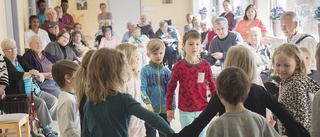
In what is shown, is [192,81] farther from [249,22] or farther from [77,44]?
[77,44]

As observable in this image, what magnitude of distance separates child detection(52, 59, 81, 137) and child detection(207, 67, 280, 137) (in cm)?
105

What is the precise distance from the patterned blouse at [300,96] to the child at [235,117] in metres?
0.84

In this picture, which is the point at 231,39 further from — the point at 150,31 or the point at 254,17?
the point at 150,31

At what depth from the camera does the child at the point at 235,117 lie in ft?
7.61

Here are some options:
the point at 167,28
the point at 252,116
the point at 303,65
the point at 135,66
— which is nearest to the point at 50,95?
the point at 135,66

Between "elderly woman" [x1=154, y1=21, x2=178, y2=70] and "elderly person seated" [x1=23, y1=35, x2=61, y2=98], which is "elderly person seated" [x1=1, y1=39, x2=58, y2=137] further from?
"elderly woman" [x1=154, y1=21, x2=178, y2=70]

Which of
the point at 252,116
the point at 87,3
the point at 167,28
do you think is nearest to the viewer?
the point at 252,116

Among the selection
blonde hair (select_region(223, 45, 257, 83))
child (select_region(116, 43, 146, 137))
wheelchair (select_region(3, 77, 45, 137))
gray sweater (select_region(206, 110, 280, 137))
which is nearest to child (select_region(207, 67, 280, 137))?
gray sweater (select_region(206, 110, 280, 137))

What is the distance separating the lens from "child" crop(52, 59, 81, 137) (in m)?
3.04

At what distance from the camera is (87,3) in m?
15.0

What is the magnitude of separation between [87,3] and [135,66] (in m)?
11.3

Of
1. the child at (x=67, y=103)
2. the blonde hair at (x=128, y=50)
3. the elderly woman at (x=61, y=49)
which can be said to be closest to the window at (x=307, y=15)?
the blonde hair at (x=128, y=50)

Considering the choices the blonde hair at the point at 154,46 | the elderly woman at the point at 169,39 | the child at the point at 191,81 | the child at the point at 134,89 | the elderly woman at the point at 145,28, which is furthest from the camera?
the elderly woman at the point at 145,28

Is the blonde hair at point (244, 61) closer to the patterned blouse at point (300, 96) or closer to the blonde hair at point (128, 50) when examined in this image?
the patterned blouse at point (300, 96)
